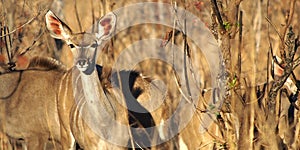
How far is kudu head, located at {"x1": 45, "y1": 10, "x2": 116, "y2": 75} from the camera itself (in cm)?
530

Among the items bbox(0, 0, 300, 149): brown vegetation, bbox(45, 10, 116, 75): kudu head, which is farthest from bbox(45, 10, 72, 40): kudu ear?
bbox(0, 0, 300, 149): brown vegetation

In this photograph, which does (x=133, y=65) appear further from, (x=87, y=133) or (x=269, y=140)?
(x=269, y=140)

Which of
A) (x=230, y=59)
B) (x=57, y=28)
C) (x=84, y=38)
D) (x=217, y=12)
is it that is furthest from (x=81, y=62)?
(x=217, y=12)

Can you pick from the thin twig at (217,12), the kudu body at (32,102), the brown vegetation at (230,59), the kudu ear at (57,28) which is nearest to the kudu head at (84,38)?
the kudu ear at (57,28)

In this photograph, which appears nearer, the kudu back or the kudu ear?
the kudu back

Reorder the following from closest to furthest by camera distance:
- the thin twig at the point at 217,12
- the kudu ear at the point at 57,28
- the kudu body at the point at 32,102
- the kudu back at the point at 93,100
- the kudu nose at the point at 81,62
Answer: the thin twig at the point at 217,12 → the kudu nose at the point at 81,62 → the kudu back at the point at 93,100 → the kudu ear at the point at 57,28 → the kudu body at the point at 32,102

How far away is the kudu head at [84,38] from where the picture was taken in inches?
Result: 209

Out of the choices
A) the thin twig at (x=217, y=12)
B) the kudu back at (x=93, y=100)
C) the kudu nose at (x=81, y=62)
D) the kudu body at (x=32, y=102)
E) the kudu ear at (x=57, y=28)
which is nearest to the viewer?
the thin twig at (x=217, y=12)

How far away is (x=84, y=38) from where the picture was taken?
5.50 metres

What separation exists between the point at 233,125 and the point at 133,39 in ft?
16.3

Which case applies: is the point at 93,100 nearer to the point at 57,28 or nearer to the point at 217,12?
the point at 57,28

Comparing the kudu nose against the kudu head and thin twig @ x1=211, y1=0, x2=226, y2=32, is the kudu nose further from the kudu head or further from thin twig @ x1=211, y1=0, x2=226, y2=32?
thin twig @ x1=211, y1=0, x2=226, y2=32

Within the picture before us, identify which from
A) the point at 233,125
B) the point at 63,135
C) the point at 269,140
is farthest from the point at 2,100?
the point at 269,140

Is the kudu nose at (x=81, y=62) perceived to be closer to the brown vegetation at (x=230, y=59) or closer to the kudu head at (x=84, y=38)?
the kudu head at (x=84, y=38)
